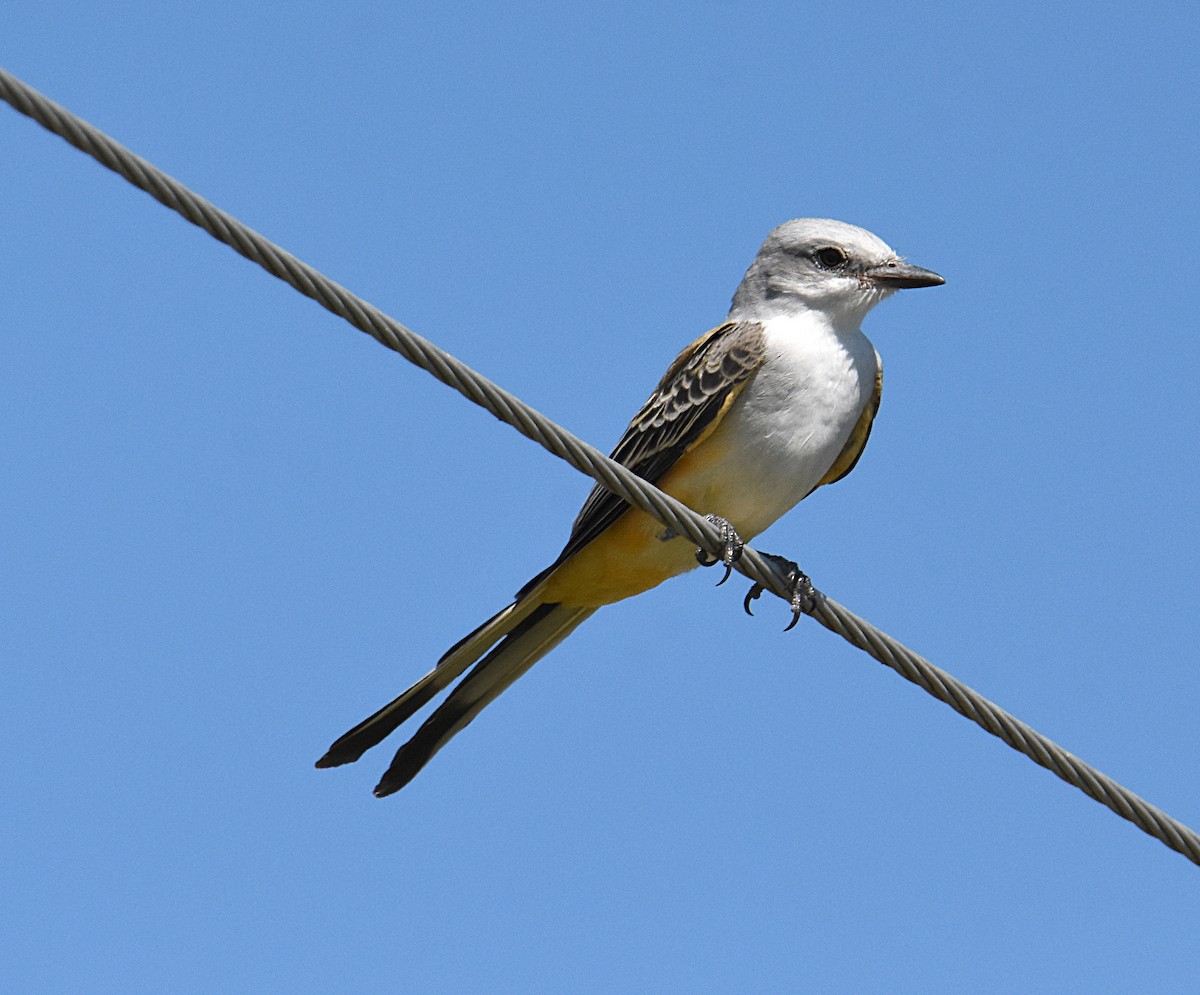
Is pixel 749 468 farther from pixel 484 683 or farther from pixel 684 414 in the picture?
pixel 484 683

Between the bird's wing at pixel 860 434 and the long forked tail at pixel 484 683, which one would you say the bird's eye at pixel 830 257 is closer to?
the bird's wing at pixel 860 434

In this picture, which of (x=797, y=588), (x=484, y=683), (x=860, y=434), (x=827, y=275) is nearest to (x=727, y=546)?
(x=797, y=588)

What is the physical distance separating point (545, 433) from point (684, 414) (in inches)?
91.5

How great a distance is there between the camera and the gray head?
268 inches

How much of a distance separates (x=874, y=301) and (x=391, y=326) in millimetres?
3488

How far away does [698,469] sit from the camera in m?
6.38

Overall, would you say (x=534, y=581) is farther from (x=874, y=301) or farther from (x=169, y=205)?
(x=169, y=205)

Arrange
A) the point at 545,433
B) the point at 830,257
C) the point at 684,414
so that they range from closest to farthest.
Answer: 1. the point at 545,433
2. the point at 684,414
3. the point at 830,257

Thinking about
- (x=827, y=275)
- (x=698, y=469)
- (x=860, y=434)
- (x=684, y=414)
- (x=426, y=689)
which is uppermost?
(x=827, y=275)

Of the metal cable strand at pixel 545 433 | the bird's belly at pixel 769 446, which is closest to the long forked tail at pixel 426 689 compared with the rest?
the bird's belly at pixel 769 446

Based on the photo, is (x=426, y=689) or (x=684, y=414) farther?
(x=684, y=414)

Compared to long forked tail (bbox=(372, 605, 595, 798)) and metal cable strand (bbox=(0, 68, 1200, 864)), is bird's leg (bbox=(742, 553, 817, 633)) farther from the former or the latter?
long forked tail (bbox=(372, 605, 595, 798))

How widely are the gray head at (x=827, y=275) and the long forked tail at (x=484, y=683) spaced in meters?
1.56

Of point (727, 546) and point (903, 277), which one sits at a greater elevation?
point (903, 277)
